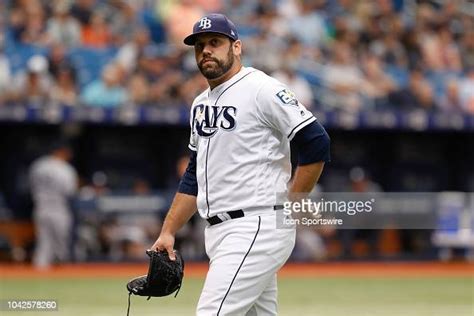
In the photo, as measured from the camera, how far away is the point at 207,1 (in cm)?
1712

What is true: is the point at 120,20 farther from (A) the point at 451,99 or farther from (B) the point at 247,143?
(B) the point at 247,143

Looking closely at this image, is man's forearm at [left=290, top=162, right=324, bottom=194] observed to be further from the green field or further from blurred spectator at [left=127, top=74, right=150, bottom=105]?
blurred spectator at [left=127, top=74, right=150, bottom=105]

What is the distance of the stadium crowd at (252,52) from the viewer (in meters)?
15.3

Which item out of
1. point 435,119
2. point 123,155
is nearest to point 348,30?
point 435,119

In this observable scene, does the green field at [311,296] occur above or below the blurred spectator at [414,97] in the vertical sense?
below

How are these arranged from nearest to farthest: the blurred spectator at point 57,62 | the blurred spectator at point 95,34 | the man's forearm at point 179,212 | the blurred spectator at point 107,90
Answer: the man's forearm at point 179,212
the blurred spectator at point 57,62
the blurred spectator at point 107,90
the blurred spectator at point 95,34

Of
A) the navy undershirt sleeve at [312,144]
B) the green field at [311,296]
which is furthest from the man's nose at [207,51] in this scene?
the green field at [311,296]

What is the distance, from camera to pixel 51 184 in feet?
48.9

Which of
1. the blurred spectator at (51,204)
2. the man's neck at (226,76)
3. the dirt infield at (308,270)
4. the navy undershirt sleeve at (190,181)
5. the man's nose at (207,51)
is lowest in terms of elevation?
the dirt infield at (308,270)

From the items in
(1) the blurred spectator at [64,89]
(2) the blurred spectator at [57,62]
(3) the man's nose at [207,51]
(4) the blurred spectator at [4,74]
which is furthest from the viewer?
(2) the blurred spectator at [57,62]

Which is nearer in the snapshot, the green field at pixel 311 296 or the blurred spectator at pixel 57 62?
the green field at pixel 311 296

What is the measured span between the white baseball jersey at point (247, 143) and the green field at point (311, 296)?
172 inches

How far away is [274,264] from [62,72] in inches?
405

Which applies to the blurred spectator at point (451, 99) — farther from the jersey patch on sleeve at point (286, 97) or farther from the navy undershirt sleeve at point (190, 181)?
the jersey patch on sleeve at point (286, 97)
